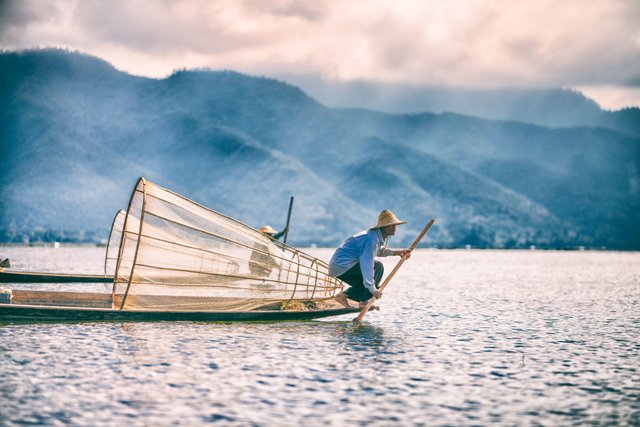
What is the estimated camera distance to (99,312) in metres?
13.1

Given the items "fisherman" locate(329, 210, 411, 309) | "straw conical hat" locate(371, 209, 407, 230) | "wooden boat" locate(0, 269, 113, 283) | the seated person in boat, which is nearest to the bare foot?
"fisherman" locate(329, 210, 411, 309)

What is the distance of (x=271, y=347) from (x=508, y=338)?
14.9ft

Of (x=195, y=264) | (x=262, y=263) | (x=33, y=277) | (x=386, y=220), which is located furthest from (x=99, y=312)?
(x=33, y=277)

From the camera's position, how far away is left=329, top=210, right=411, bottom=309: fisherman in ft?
44.8

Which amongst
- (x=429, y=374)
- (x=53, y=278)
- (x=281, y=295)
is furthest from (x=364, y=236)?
(x=53, y=278)

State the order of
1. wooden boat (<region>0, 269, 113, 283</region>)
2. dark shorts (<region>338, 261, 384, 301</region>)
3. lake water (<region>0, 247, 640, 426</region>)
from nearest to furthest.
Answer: lake water (<region>0, 247, 640, 426</region>)
dark shorts (<region>338, 261, 384, 301</region>)
wooden boat (<region>0, 269, 113, 283</region>)

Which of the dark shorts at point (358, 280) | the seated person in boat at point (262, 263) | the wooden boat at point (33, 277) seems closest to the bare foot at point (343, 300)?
the dark shorts at point (358, 280)

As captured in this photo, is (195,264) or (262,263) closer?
(195,264)

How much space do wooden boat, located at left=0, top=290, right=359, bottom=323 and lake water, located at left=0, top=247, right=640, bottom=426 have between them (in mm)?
264

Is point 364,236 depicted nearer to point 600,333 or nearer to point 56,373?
point 600,333

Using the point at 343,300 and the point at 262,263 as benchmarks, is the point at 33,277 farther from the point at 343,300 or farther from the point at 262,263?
the point at 343,300

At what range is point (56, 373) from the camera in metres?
9.60

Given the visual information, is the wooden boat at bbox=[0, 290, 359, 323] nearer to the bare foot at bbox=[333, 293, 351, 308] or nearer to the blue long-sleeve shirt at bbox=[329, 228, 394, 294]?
the bare foot at bbox=[333, 293, 351, 308]

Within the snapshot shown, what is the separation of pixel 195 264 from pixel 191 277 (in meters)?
0.34
